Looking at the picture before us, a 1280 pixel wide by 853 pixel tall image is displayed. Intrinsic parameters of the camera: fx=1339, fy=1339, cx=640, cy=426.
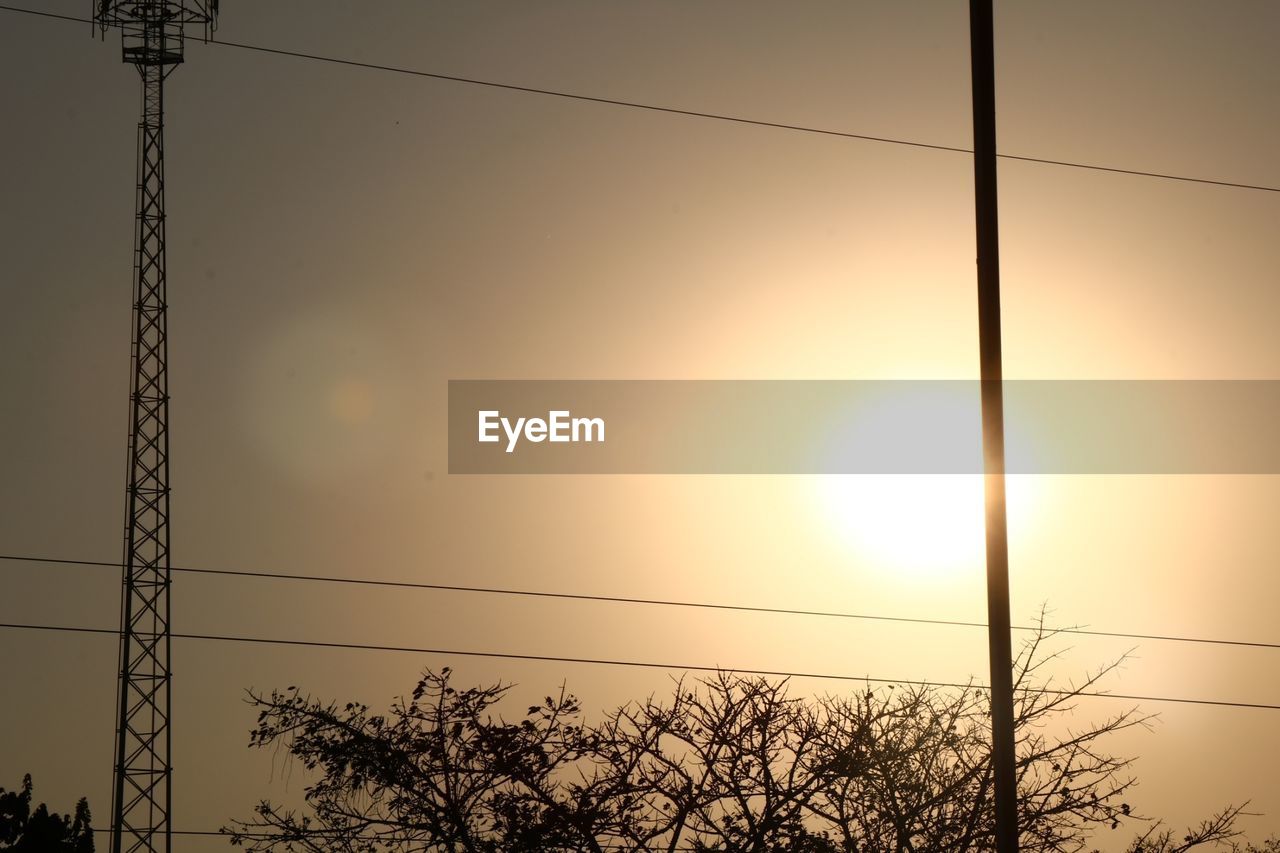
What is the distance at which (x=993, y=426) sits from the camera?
30.5 ft

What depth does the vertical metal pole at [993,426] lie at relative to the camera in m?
8.91

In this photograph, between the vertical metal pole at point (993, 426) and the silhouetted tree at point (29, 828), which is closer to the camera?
the vertical metal pole at point (993, 426)

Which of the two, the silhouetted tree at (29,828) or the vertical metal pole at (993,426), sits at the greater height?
the vertical metal pole at (993,426)

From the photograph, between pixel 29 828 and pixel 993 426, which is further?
pixel 29 828

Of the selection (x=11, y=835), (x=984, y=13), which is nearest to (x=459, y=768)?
(x=984, y=13)

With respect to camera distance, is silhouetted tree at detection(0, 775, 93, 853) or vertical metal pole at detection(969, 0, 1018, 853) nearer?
vertical metal pole at detection(969, 0, 1018, 853)

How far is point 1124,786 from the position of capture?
1644 centimetres

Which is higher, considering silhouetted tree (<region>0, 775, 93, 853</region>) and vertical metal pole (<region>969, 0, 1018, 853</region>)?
vertical metal pole (<region>969, 0, 1018, 853</region>)

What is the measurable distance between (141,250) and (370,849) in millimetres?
12233

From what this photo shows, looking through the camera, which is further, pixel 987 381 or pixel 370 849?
pixel 370 849

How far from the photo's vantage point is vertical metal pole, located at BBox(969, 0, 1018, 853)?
8914 millimetres

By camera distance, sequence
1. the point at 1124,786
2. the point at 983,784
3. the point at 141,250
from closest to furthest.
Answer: the point at 983,784, the point at 1124,786, the point at 141,250

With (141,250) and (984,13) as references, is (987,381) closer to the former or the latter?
(984,13)

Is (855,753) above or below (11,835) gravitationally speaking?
above
